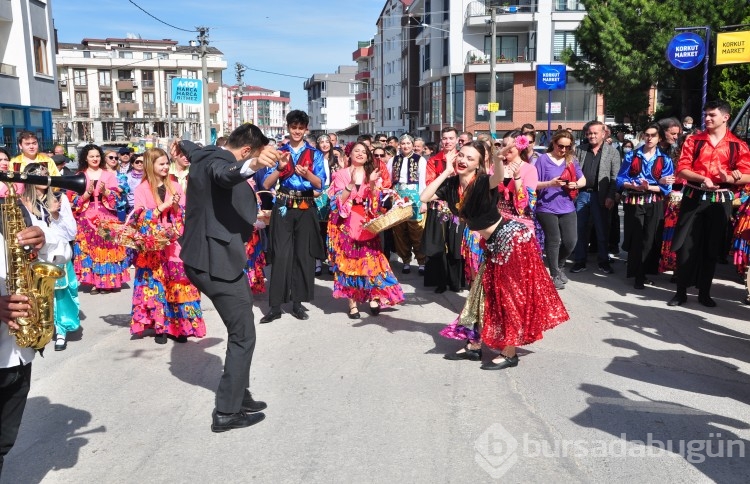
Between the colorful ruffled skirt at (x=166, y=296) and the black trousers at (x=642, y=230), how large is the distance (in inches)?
216

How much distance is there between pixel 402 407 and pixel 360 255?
2781 mm

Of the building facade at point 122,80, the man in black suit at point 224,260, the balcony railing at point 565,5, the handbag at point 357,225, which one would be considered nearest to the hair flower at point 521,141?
the handbag at point 357,225

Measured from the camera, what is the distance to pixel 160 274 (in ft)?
21.6

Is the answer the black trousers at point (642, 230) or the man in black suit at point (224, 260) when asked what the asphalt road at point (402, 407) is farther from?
the black trousers at point (642, 230)

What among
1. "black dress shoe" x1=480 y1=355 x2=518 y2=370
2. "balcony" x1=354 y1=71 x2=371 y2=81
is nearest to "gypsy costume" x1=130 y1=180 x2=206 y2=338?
"black dress shoe" x1=480 y1=355 x2=518 y2=370

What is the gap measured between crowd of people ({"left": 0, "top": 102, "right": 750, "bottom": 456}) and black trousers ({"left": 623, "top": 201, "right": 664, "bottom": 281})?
0.02 m

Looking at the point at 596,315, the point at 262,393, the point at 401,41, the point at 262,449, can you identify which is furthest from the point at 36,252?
the point at 401,41

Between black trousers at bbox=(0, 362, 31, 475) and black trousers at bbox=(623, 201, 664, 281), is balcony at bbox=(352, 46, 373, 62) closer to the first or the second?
black trousers at bbox=(623, 201, 664, 281)

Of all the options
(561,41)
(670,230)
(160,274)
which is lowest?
(160,274)

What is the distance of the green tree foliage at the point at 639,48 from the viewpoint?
21625 mm

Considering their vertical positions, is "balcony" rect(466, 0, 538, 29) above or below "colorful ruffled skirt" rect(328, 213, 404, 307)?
→ above

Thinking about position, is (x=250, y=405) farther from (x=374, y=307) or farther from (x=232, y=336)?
(x=374, y=307)

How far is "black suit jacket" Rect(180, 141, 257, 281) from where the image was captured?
440 centimetres
